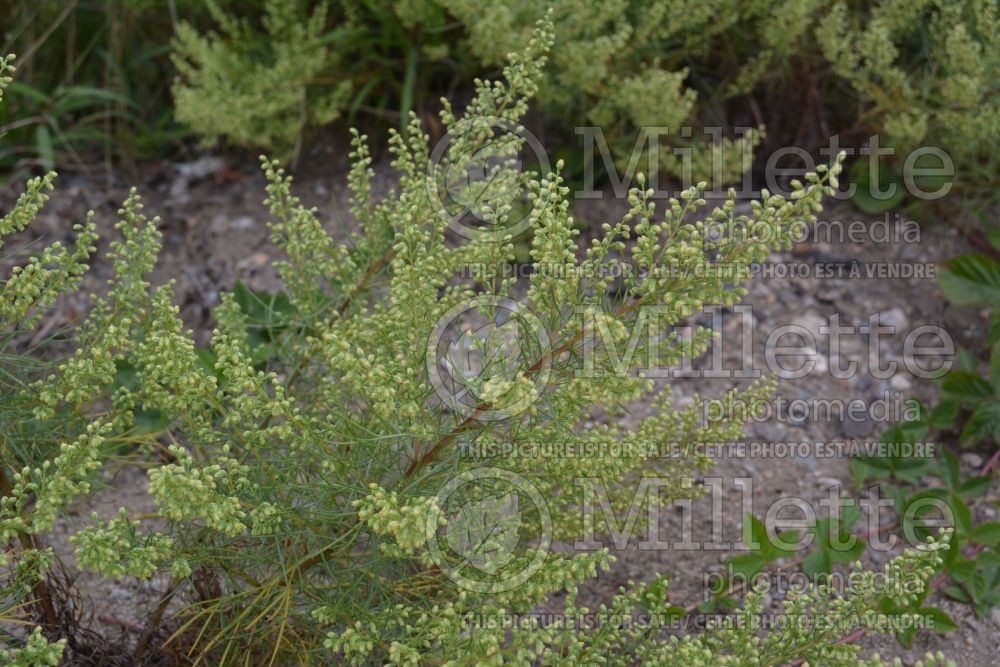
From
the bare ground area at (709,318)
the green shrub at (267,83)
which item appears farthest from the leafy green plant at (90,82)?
the green shrub at (267,83)

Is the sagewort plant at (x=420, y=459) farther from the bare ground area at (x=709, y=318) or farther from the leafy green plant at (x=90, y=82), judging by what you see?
the leafy green plant at (x=90, y=82)

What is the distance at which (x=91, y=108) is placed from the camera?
4.51 meters

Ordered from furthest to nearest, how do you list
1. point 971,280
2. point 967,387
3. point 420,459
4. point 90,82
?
point 90,82, point 971,280, point 967,387, point 420,459

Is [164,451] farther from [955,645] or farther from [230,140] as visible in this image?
[955,645]

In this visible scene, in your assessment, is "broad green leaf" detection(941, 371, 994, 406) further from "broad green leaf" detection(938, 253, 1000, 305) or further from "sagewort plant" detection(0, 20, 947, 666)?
"sagewort plant" detection(0, 20, 947, 666)

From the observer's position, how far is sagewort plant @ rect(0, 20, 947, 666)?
1.83 meters

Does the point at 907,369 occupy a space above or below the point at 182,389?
below

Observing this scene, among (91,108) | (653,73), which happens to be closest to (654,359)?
(653,73)

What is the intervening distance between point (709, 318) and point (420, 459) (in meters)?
1.86

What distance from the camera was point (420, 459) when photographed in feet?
6.53

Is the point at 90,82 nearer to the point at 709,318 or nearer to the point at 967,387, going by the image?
the point at 709,318

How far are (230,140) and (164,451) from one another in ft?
5.63

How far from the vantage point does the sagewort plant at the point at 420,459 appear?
183cm

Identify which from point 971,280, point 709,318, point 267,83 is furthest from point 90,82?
point 971,280
